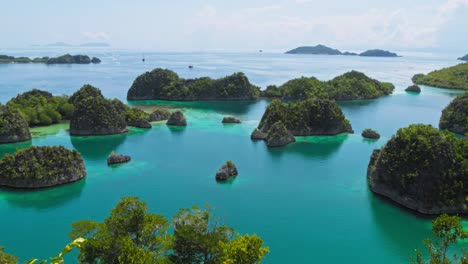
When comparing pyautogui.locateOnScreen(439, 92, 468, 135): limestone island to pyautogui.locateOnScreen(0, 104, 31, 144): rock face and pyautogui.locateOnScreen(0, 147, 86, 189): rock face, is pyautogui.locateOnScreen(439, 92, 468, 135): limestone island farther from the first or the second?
pyautogui.locateOnScreen(0, 104, 31, 144): rock face

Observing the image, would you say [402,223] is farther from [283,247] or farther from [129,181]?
[129,181]

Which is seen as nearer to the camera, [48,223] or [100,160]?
[48,223]

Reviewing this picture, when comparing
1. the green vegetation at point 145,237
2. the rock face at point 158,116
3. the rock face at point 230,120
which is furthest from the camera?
the rock face at point 158,116

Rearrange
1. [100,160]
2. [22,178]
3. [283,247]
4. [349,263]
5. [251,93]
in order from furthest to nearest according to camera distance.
→ [251,93] → [100,160] → [22,178] → [283,247] → [349,263]

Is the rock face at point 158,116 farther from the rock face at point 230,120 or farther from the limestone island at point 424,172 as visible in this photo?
the limestone island at point 424,172

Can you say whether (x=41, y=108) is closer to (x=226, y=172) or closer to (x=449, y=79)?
(x=226, y=172)

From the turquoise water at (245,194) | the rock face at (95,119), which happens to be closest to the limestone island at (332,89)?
the turquoise water at (245,194)

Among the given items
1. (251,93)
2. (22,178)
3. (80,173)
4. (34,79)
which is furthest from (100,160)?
(34,79)
